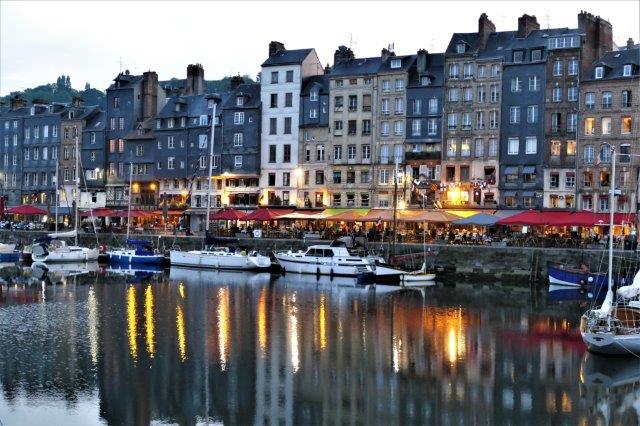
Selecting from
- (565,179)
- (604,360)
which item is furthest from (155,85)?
(604,360)

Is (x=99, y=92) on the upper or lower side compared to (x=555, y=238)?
upper

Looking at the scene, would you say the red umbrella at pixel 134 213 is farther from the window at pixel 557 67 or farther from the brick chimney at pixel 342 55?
the window at pixel 557 67

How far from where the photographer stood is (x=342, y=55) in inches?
3191

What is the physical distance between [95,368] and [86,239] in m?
52.7

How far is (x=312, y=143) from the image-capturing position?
260ft

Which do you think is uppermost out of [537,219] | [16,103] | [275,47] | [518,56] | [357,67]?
[275,47]

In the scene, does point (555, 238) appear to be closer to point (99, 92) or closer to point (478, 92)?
point (478, 92)

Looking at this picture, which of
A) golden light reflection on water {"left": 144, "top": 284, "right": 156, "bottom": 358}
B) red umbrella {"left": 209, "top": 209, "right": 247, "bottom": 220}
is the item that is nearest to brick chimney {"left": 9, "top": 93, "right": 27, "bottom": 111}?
red umbrella {"left": 209, "top": 209, "right": 247, "bottom": 220}

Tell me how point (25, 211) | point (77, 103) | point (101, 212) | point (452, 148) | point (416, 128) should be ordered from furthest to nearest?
point (77, 103), point (101, 212), point (25, 211), point (416, 128), point (452, 148)

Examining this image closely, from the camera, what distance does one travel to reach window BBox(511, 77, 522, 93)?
69375mm

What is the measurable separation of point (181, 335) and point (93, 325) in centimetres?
465

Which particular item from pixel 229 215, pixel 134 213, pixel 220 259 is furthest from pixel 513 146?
pixel 134 213

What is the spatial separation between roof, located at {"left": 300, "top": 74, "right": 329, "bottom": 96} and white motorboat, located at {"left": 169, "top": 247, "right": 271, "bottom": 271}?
789 inches

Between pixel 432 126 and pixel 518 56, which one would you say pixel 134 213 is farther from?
pixel 518 56
